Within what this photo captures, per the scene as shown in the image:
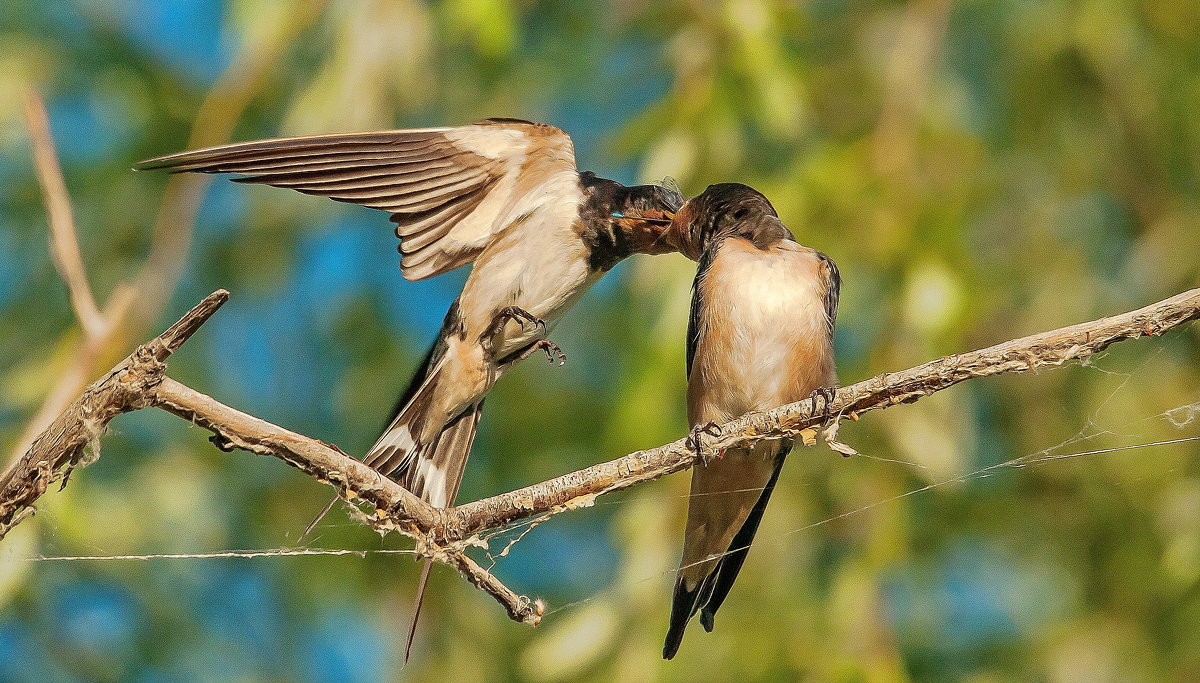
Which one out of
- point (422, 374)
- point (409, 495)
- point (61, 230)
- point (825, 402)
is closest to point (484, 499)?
point (409, 495)

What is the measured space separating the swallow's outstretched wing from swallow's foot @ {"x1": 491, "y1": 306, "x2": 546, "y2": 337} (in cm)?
21

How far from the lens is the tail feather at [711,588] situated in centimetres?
238

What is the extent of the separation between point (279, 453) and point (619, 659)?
1935mm

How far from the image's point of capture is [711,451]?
1886 millimetres

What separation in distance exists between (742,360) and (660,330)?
81cm

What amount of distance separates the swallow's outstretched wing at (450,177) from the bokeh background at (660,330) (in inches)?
20.9

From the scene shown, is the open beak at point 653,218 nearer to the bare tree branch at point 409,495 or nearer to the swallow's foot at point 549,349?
the swallow's foot at point 549,349

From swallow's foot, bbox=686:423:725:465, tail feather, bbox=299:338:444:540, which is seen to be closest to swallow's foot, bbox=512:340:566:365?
tail feather, bbox=299:338:444:540

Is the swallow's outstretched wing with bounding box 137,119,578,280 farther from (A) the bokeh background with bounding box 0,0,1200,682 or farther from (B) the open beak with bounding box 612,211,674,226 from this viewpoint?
(A) the bokeh background with bounding box 0,0,1200,682

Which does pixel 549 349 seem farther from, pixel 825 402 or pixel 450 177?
pixel 825 402

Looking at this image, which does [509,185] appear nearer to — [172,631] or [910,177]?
[910,177]

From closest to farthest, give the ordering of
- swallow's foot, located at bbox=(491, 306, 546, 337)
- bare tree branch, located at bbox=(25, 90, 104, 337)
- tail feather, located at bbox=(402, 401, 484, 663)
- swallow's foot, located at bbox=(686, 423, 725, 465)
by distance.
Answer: swallow's foot, located at bbox=(686, 423, 725, 465)
bare tree branch, located at bbox=(25, 90, 104, 337)
swallow's foot, located at bbox=(491, 306, 546, 337)
tail feather, located at bbox=(402, 401, 484, 663)

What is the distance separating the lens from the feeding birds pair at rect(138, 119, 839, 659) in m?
2.44

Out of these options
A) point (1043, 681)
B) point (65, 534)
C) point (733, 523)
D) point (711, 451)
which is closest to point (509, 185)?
point (733, 523)
